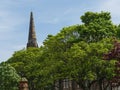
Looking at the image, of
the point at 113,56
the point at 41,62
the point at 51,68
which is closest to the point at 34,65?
the point at 41,62

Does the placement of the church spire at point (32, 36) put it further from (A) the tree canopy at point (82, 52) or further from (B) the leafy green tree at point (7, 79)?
(B) the leafy green tree at point (7, 79)

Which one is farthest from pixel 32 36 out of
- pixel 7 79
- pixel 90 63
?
pixel 90 63

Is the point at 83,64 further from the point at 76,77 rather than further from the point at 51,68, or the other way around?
the point at 51,68

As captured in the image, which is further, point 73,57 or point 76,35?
point 76,35

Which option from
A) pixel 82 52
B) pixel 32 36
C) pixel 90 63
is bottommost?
pixel 90 63

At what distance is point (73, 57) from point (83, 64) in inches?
71.2

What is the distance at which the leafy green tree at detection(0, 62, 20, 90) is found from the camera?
241 feet

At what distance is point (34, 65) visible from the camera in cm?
8219

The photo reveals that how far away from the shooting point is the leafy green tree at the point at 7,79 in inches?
2896

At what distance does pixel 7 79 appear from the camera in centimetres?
7400

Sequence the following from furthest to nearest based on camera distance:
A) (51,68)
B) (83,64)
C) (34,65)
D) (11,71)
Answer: (34,65) → (11,71) → (51,68) → (83,64)

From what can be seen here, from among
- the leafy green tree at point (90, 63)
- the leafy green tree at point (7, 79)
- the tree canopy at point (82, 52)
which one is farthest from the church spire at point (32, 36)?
the leafy green tree at point (90, 63)

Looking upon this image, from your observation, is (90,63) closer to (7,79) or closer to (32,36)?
(7,79)

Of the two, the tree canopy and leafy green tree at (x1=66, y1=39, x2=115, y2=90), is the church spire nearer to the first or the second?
the tree canopy
